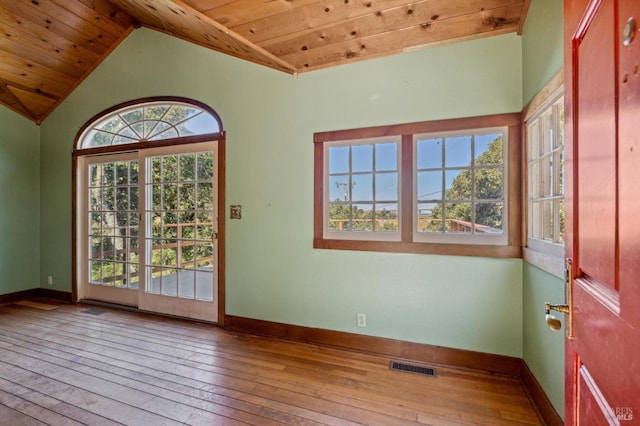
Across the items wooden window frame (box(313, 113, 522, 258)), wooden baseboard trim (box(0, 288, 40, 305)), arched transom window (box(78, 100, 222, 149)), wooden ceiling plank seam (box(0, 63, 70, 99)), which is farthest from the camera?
wooden baseboard trim (box(0, 288, 40, 305))

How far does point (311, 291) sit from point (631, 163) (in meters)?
2.64

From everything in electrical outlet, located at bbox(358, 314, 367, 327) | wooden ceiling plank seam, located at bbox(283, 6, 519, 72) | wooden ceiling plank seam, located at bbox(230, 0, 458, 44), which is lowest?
electrical outlet, located at bbox(358, 314, 367, 327)

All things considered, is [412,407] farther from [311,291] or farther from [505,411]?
[311,291]

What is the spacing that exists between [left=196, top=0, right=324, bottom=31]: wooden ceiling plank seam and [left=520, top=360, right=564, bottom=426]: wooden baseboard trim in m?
3.01

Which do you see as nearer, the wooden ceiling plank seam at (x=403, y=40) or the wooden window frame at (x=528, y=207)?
the wooden window frame at (x=528, y=207)

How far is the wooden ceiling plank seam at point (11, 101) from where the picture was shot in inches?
159

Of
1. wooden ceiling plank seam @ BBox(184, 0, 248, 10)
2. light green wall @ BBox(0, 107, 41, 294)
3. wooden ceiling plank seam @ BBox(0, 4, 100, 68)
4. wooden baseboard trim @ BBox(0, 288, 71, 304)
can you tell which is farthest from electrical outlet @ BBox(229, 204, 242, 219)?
light green wall @ BBox(0, 107, 41, 294)

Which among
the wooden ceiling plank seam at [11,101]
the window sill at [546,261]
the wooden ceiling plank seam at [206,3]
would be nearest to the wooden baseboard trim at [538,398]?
the window sill at [546,261]

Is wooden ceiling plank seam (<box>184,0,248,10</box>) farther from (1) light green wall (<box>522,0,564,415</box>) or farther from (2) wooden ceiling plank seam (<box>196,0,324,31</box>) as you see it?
(1) light green wall (<box>522,0,564,415</box>)

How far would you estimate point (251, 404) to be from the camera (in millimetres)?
2004

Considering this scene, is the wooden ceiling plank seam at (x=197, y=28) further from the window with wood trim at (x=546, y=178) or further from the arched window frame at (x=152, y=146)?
the window with wood trim at (x=546, y=178)

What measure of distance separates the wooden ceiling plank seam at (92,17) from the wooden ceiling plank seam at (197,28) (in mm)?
284

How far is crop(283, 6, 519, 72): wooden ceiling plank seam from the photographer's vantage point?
2.24 meters

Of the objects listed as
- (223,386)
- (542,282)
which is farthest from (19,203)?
(542,282)
